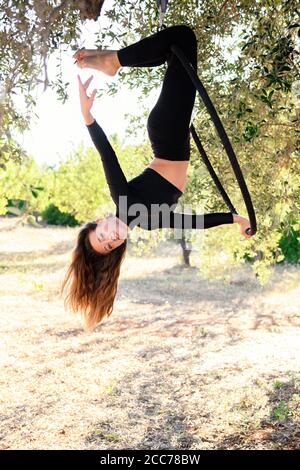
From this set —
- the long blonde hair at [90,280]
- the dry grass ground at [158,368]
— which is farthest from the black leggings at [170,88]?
the dry grass ground at [158,368]

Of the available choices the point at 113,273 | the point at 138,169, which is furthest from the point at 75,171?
the point at 113,273

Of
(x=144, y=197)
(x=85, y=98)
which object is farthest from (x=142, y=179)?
(x=85, y=98)

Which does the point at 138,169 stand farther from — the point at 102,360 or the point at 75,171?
the point at 75,171

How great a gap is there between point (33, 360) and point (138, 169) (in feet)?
19.2

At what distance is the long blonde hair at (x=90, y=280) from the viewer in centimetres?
505

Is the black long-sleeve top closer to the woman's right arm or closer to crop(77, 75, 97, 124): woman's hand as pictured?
the woman's right arm

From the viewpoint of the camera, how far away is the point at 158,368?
11.3 metres

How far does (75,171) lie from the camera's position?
31.9m

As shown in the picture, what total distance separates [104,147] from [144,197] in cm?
55

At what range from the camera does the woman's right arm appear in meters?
3.88

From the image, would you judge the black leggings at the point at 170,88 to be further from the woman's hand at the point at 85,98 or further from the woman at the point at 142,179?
the woman's hand at the point at 85,98

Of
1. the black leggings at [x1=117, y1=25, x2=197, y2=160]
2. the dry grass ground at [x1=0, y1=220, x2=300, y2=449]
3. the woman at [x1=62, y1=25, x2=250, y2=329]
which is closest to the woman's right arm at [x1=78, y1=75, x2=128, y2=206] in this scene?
the woman at [x1=62, y1=25, x2=250, y2=329]

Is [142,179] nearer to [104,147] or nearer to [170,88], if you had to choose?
[104,147]

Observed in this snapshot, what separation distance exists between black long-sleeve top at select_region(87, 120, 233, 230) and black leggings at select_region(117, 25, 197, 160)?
0.25 m
